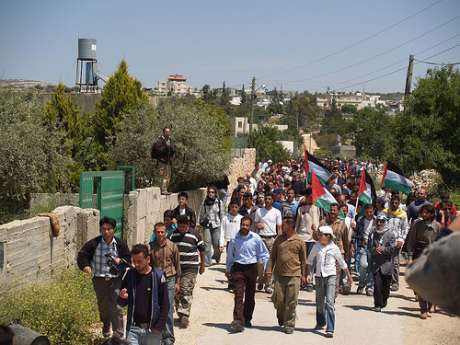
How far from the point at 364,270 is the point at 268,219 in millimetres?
2070

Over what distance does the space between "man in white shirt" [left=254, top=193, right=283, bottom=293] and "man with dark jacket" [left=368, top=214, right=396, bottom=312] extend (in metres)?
2.04

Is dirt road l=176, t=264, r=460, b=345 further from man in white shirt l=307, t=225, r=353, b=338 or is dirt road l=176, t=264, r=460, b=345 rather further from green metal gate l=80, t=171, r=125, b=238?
green metal gate l=80, t=171, r=125, b=238

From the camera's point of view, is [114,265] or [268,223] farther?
[268,223]

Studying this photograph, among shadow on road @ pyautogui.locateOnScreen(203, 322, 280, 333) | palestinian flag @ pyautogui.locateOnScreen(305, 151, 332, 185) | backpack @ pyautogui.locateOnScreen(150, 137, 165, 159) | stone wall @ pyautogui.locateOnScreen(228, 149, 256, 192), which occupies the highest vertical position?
backpack @ pyautogui.locateOnScreen(150, 137, 165, 159)

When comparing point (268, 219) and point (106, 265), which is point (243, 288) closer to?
point (106, 265)

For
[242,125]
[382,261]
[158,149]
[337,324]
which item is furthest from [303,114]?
[337,324]

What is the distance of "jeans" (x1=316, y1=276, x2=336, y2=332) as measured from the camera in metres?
11.1

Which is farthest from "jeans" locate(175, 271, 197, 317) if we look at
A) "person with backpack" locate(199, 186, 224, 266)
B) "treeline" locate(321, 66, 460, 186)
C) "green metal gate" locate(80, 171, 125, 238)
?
"treeline" locate(321, 66, 460, 186)

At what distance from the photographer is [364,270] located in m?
14.8

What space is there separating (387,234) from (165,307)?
682 cm

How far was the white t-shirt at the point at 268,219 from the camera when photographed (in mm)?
14922

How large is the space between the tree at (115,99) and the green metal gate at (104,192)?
13.3 metres

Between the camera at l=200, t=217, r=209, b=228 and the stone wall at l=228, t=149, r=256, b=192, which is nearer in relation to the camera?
the camera at l=200, t=217, r=209, b=228

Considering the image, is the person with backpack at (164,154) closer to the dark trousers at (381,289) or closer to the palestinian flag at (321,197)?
the palestinian flag at (321,197)
